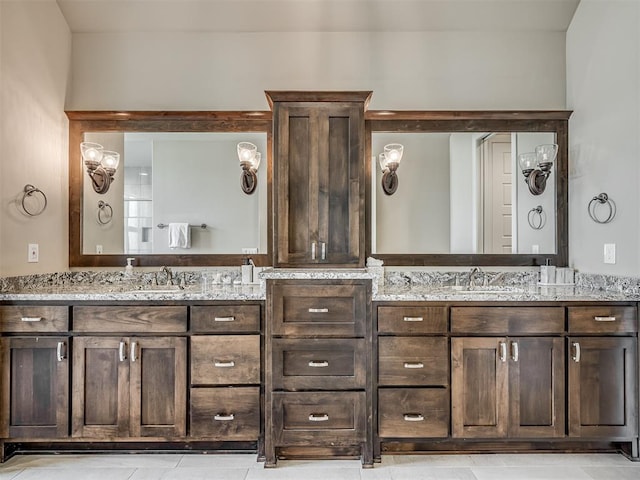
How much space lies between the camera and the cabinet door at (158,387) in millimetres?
2303

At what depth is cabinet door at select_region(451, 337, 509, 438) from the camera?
230 cm

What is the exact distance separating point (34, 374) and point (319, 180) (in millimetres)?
1894

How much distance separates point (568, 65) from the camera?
9.70ft

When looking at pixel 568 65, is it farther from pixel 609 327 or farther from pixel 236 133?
pixel 236 133

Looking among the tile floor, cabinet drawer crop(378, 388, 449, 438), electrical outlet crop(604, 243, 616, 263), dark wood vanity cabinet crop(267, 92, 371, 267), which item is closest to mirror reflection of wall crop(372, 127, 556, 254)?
electrical outlet crop(604, 243, 616, 263)

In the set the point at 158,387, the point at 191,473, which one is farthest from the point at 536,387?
the point at 158,387

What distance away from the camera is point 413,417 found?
2.30 m

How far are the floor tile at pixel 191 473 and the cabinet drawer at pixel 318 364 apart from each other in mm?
483

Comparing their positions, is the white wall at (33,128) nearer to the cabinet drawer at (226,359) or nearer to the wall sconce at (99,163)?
the wall sconce at (99,163)

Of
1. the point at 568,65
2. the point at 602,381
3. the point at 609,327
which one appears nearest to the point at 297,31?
the point at 568,65

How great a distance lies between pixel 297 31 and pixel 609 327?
2.68 metres

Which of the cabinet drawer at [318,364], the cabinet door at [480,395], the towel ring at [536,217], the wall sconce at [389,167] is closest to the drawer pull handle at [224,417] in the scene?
the cabinet drawer at [318,364]

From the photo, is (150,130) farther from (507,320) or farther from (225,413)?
(507,320)

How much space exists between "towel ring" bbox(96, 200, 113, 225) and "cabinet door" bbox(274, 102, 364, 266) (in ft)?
4.34
